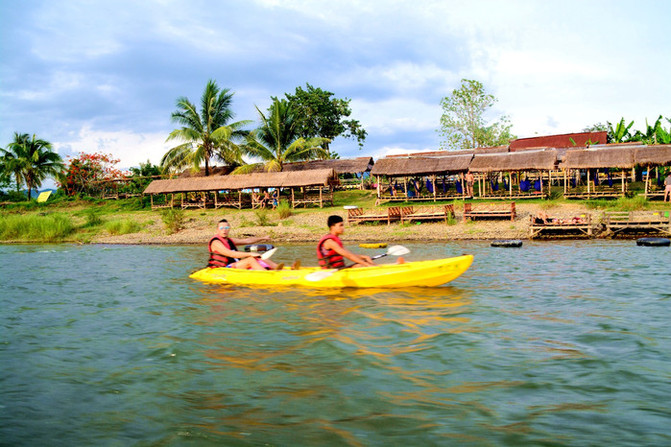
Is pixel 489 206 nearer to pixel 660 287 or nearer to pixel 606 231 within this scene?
pixel 606 231

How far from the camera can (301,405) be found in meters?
4.04

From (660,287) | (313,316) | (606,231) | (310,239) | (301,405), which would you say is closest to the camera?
(301,405)

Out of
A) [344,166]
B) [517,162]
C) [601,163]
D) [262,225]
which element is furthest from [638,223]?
[344,166]

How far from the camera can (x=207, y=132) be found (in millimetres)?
31594

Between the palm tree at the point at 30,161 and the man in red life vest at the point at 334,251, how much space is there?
114 feet

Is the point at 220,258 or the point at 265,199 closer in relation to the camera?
the point at 220,258

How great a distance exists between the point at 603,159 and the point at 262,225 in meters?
17.1

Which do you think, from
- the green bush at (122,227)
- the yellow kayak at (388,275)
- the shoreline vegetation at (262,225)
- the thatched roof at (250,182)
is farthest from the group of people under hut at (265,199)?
the yellow kayak at (388,275)

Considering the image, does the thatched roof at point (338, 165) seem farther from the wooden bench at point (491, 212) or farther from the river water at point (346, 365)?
the river water at point (346, 365)

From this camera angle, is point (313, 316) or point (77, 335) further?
point (313, 316)

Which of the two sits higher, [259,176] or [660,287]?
[259,176]

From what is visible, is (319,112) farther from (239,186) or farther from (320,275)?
(320,275)

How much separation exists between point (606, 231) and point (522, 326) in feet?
44.7

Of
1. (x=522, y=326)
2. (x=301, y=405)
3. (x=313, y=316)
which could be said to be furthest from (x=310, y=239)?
(x=301, y=405)
